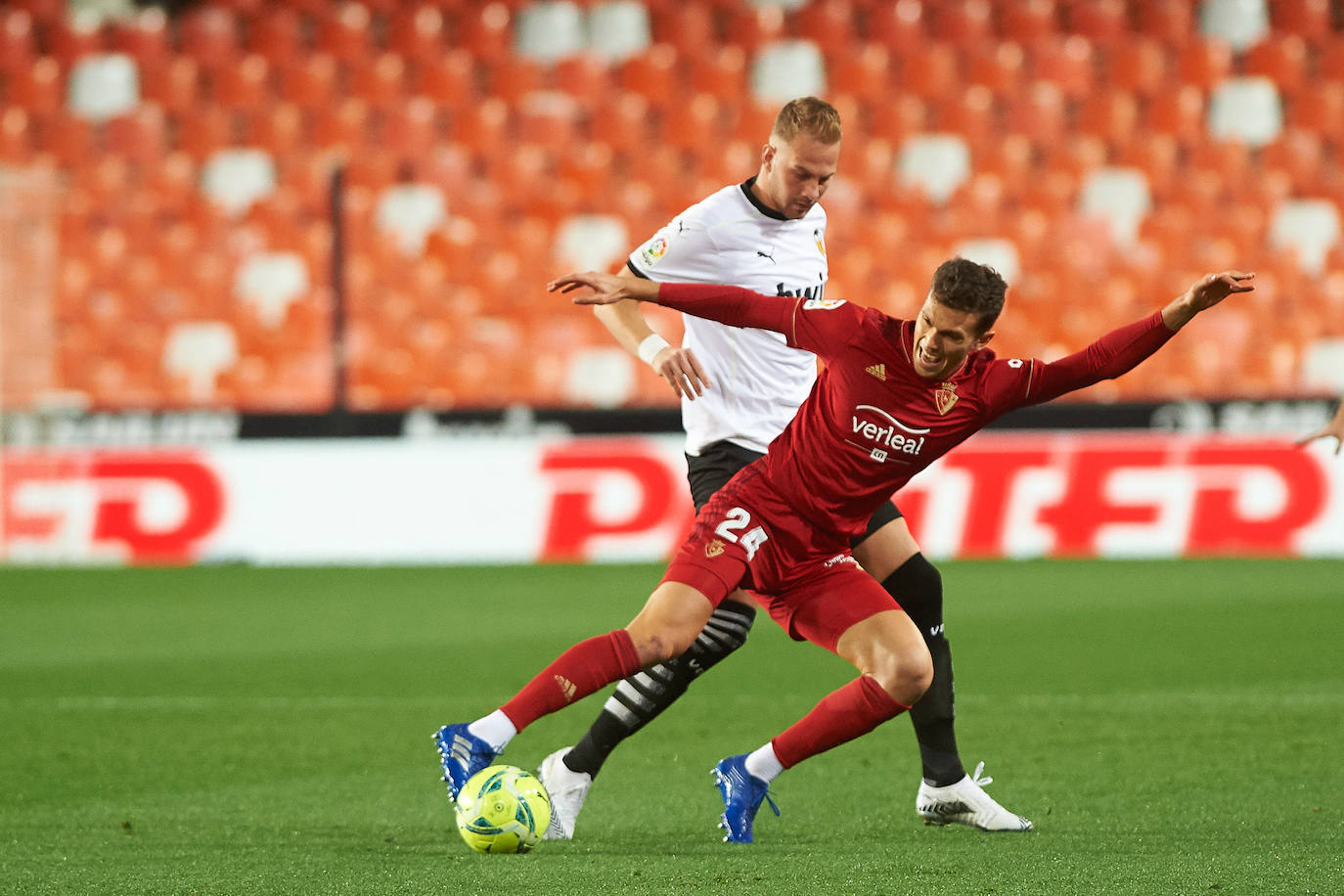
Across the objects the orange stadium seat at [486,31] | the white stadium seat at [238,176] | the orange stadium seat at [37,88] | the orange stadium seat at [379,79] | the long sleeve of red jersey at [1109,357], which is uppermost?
the orange stadium seat at [486,31]

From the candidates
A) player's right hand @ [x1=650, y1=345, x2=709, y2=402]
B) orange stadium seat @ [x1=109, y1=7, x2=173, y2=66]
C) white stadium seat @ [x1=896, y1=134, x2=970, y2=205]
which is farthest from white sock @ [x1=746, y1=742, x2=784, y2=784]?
orange stadium seat @ [x1=109, y1=7, x2=173, y2=66]

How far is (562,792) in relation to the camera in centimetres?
452

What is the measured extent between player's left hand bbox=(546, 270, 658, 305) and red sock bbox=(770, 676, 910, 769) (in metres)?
1.06

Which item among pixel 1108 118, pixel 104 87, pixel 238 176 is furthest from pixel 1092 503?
pixel 104 87

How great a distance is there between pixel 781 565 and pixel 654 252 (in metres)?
1.06

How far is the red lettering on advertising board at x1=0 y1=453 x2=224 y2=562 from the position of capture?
11.5 m

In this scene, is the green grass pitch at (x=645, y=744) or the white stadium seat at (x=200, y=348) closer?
the green grass pitch at (x=645, y=744)

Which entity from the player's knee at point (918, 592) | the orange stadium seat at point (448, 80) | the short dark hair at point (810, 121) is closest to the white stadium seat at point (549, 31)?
the orange stadium seat at point (448, 80)

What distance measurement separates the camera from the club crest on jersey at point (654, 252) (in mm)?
4957

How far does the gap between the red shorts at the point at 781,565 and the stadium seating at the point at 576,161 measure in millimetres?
8084

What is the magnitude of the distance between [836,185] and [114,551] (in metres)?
5.96

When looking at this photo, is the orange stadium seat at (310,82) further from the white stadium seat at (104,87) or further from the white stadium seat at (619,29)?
the white stadium seat at (619,29)

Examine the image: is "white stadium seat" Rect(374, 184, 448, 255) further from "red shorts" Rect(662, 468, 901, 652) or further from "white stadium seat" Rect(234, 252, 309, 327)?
"red shorts" Rect(662, 468, 901, 652)

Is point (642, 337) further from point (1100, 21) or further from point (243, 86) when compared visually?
point (1100, 21)
